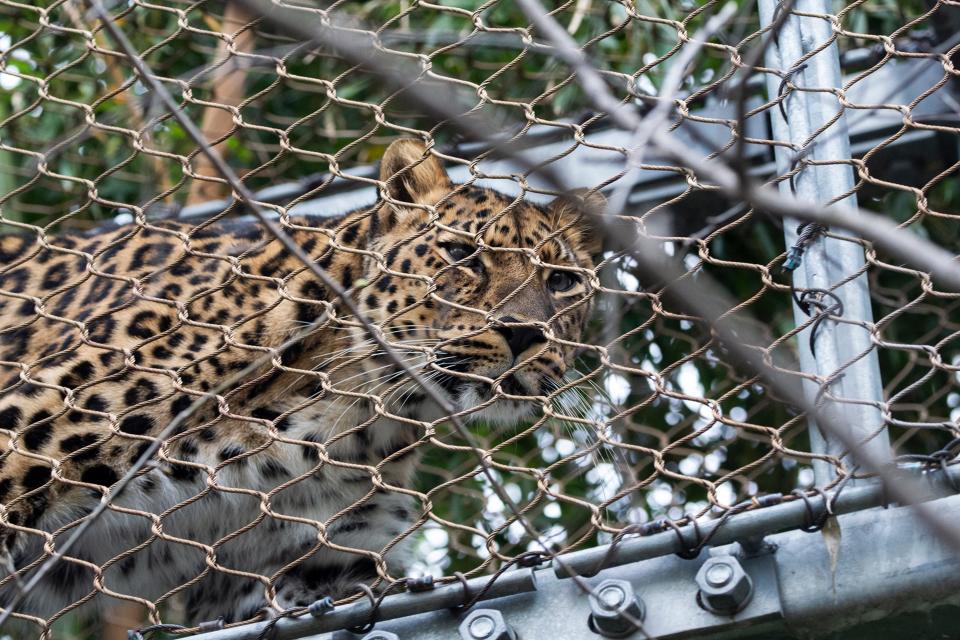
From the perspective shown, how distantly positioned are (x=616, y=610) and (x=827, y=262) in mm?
885

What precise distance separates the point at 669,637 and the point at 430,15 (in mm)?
3850

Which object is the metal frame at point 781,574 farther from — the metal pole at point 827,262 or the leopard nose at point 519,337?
the leopard nose at point 519,337

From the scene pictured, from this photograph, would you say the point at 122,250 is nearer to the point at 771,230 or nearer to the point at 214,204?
the point at 214,204

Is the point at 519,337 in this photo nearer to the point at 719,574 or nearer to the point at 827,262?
the point at 827,262

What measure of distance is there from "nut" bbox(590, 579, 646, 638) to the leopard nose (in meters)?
1.20

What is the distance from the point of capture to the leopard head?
3436 millimetres

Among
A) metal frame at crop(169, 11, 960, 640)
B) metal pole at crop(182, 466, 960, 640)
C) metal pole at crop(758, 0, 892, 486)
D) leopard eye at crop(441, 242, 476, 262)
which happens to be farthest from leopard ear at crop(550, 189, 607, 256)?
metal pole at crop(182, 466, 960, 640)

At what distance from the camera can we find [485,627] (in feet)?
7.46

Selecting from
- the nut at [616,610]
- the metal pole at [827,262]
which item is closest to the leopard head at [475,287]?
the metal pole at [827,262]

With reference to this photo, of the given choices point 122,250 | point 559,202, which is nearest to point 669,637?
point 559,202

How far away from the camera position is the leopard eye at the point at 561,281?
3.77 metres

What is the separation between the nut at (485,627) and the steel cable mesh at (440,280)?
0.45 feet

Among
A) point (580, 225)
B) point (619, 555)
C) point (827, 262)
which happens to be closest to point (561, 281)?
point (580, 225)

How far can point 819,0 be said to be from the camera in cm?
289
